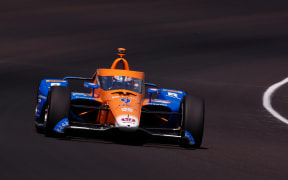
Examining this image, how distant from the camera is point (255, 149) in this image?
13.8m

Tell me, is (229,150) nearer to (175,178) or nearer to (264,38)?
(175,178)

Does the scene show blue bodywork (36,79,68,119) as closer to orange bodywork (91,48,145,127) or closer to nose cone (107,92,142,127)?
orange bodywork (91,48,145,127)

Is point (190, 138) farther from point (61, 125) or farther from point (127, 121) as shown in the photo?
point (61, 125)

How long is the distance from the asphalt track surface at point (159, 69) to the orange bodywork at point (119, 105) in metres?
0.44

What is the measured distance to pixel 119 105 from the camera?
1347cm

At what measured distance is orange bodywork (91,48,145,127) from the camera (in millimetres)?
12961

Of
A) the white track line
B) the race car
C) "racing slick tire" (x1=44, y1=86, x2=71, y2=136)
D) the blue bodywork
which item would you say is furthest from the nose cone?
the white track line

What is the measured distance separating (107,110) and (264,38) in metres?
25.5

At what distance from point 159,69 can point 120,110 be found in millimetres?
13655

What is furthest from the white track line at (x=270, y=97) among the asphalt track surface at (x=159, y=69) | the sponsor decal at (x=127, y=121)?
the sponsor decal at (x=127, y=121)

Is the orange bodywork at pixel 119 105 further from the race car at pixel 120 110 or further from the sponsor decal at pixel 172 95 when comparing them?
the sponsor decal at pixel 172 95

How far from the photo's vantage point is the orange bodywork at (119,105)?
12961 millimetres

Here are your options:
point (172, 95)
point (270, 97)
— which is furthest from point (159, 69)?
point (172, 95)

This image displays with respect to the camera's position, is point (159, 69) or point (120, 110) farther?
point (159, 69)
